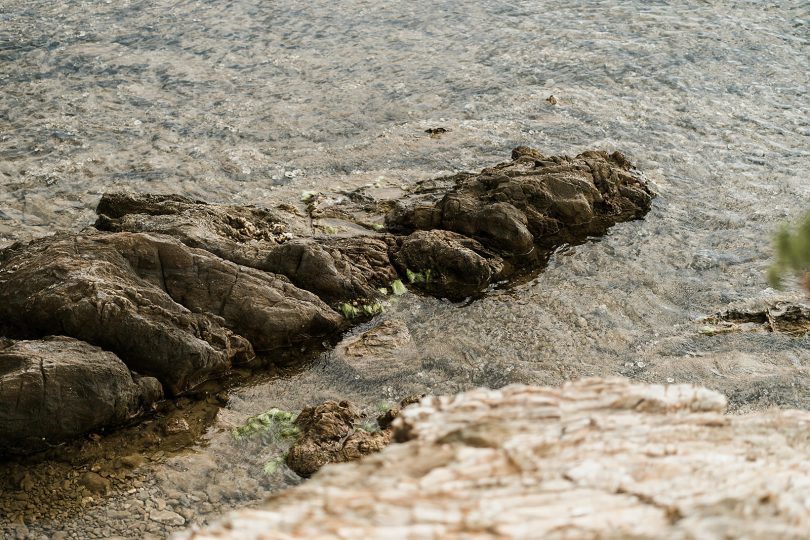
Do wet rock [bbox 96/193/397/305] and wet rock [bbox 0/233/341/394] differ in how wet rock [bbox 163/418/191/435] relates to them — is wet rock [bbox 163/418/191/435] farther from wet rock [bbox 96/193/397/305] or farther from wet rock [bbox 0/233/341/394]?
wet rock [bbox 96/193/397/305]

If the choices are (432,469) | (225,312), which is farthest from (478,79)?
(432,469)

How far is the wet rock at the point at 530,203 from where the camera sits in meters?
13.8

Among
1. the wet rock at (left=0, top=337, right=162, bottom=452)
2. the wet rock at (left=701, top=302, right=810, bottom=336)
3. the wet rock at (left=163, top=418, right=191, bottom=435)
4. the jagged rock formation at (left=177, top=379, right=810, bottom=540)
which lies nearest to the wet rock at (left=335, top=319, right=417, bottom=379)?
the wet rock at (left=163, top=418, right=191, bottom=435)

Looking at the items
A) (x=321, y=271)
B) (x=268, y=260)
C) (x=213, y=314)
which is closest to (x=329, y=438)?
(x=213, y=314)

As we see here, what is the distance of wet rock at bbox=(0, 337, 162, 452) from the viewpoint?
8.90 meters

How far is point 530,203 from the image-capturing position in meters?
14.4

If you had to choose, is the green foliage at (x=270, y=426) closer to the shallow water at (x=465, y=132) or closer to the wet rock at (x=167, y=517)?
the shallow water at (x=465, y=132)

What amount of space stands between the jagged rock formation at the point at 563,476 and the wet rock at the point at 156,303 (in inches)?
236

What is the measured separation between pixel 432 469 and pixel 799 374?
8.64 metres

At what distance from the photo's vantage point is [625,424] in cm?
493

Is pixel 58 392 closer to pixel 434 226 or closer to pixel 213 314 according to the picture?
pixel 213 314

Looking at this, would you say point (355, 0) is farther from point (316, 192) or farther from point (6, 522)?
point (6, 522)

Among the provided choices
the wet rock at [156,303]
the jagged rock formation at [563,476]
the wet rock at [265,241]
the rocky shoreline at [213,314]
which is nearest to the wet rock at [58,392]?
the rocky shoreline at [213,314]

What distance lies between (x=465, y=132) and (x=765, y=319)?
826 cm
